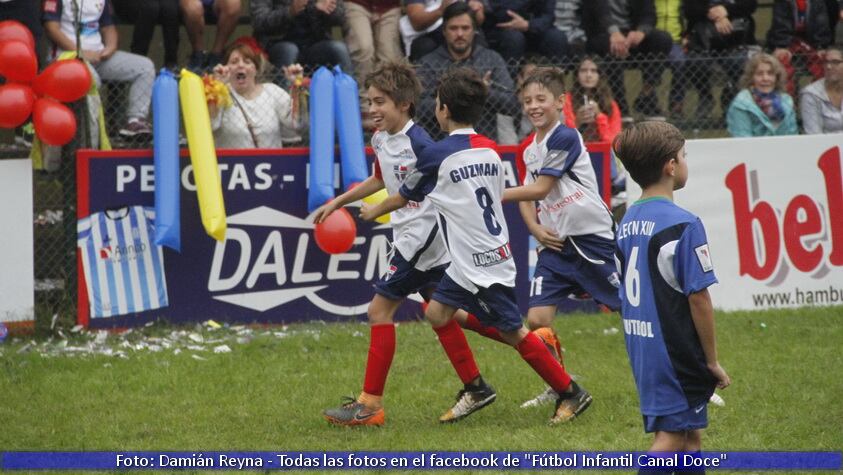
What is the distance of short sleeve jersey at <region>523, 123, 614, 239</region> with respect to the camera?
732 cm

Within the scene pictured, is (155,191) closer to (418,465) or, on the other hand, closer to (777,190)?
(418,465)

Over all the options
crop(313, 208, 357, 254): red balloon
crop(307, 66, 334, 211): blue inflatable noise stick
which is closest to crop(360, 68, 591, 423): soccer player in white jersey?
crop(313, 208, 357, 254): red balloon

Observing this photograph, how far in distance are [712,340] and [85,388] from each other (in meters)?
4.68

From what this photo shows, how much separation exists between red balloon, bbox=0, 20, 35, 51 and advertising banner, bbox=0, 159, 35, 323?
930mm

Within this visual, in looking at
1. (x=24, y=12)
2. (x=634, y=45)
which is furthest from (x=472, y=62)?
(x=24, y=12)

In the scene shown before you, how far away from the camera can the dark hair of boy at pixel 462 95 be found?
21.4ft

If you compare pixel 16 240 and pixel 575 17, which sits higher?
pixel 575 17

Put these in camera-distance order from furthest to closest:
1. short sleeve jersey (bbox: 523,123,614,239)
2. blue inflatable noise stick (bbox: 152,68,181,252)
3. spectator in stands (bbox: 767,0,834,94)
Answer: spectator in stands (bbox: 767,0,834,94)
blue inflatable noise stick (bbox: 152,68,181,252)
short sleeve jersey (bbox: 523,123,614,239)

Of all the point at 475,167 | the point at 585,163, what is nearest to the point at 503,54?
the point at 585,163

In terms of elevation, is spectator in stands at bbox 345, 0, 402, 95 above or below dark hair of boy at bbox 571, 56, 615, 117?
above

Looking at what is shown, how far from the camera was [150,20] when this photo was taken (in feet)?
36.4

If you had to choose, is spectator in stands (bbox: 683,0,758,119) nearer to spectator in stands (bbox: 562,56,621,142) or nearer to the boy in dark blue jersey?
spectator in stands (bbox: 562,56,621,142)

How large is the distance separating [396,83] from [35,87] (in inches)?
146

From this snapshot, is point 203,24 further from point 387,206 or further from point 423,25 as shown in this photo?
point 387,206
